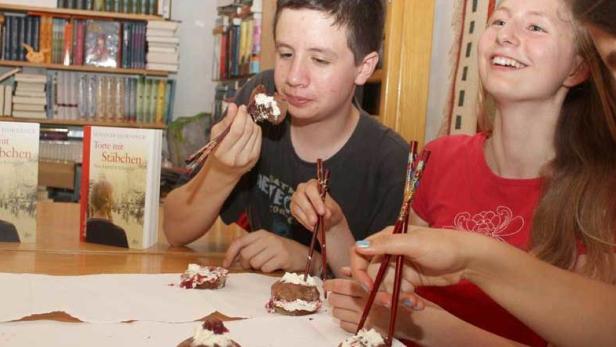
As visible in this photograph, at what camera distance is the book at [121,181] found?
1.59m

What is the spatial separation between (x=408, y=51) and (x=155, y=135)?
125cm

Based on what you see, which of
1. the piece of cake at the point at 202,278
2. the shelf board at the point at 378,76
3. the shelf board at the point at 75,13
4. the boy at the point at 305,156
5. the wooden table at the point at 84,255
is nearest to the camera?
the piece of cake at the point at 202,278

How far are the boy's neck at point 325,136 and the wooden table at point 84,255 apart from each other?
0.32 m

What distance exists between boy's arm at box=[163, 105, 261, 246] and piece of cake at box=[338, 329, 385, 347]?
692mm

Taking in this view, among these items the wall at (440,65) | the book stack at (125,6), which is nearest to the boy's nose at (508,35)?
the wall at (440,65)

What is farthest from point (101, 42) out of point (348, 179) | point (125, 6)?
point (348, 179)

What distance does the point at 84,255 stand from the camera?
1.48m

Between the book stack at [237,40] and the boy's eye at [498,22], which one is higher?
the book stack at [237,40]

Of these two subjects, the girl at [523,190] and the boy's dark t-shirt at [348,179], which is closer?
the girl at [523,190]

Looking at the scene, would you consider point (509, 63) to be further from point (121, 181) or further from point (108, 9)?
point (108, 9)

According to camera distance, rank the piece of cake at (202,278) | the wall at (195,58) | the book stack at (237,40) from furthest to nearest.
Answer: the wall at (195,58), the book stack at (237,40), the piece of cake at (202,278)

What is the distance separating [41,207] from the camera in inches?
79.5

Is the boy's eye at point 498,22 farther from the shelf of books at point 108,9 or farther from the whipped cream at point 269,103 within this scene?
the shelf of books at point 108,9

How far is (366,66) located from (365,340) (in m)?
0.92
